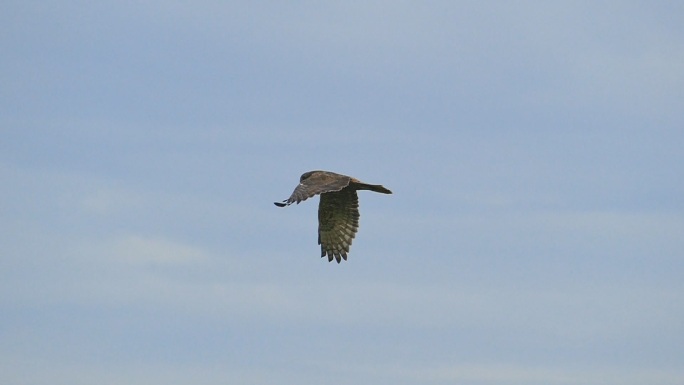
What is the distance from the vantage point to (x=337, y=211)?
44938 millimetres

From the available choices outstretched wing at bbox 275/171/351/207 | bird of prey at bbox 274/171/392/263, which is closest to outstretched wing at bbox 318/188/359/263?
bird of prey at bbox 274/171/392/263

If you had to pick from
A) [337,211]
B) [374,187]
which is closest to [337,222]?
[337,211]

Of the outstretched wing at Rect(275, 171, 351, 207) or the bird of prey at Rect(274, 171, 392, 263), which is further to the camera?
the bird of prey at Rect(274, 171, 392, 263)

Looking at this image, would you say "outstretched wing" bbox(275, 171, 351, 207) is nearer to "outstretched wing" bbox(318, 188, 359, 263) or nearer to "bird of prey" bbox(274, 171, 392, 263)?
"bird of prey" bbox(274, 171, 392, 263)

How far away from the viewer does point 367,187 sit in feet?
139

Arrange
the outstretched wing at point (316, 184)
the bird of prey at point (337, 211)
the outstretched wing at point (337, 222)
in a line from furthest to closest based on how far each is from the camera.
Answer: the outstretched wing at point (337, 222), the bird of prey at point (337, 211), the outstretched wing at point (316, 184)

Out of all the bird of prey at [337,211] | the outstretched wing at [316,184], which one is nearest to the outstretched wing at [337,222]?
the bird of prey at [337,211]

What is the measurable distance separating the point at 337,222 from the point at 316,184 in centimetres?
532

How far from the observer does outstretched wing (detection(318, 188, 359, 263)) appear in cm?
4434

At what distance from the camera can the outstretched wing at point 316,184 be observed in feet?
126

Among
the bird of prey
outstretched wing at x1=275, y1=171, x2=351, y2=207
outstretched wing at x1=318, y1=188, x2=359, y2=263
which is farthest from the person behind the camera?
outstretched wing at x1=318, y1=188, x2=359, y2=263

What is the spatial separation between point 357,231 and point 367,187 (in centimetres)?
322

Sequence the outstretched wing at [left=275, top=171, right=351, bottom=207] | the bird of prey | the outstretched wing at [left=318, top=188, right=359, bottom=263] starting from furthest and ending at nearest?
the outstretched wing at [left=318, top=188, right=359, bottom=263] < the bird of prey < the outstretched wing at [left=275, top=171, right=351, bottom=207]

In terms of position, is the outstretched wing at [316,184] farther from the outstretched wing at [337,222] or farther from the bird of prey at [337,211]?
the outstretched wing at [337,222]
